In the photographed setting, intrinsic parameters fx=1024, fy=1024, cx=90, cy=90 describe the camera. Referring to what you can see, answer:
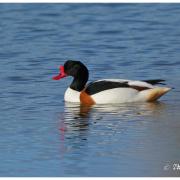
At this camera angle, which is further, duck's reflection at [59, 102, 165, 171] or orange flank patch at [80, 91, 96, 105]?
orange flank patch at [80, 91, 96, 105]

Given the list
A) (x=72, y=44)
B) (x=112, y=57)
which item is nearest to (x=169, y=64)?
A: (x=112, y=57)

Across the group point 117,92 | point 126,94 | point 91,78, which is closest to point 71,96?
point 117,92

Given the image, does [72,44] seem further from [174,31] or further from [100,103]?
[100,103]

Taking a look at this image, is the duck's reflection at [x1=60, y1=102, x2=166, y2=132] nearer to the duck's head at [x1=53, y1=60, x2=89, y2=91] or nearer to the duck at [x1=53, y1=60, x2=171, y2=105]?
the duck at [x1=53, y1=60, x2=171, y2=105]

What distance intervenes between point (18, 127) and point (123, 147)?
201 cm

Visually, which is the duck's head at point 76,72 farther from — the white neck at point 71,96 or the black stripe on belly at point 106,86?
the black stripe on belly at point 106,86

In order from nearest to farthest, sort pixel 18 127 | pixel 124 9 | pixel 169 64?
pixel 18 127
pixel 169 64
pixel 124 9

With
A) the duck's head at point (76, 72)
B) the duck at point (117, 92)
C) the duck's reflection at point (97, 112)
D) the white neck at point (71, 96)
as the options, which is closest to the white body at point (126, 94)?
the duck at point (117, 92)

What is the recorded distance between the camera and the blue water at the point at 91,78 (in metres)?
12.5

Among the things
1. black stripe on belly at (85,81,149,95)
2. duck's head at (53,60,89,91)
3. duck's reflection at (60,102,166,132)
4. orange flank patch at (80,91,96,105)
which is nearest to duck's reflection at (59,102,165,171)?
duck's reflection at (60,102,166,132)

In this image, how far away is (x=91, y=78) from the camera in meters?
18.3

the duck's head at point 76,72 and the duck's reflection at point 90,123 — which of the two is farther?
the duck's head at point 76,72

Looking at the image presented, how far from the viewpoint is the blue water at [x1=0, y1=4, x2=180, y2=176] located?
493 inches

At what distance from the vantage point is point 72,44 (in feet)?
70.3
